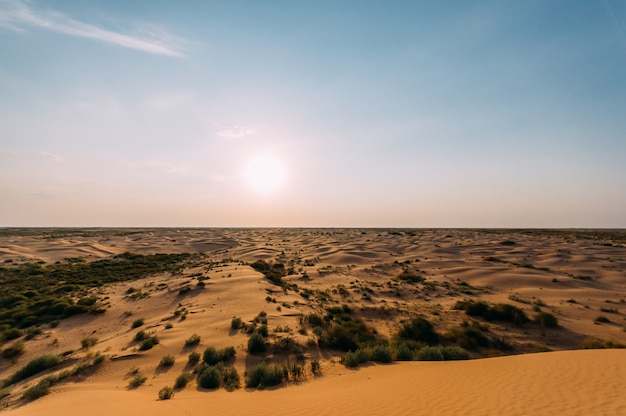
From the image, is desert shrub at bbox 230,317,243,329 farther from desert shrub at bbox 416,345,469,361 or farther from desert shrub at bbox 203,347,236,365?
desert shrub at bbox 416,345,469,361

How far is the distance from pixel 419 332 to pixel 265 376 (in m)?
8.44

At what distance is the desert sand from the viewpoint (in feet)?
24.4

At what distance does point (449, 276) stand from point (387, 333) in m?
19.3

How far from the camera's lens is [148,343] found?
12367 mm

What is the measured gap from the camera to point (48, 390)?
8.92m

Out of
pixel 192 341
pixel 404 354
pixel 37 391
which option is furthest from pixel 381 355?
pixel 37 391

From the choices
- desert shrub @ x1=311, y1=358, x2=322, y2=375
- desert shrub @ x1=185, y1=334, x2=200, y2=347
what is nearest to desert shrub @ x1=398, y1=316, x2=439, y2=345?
desert shrub @ x1=311, y1=358, x2=322, y2=375

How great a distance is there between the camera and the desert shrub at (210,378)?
9273 millimetres

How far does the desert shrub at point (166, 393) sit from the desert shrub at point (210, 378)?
92 cm

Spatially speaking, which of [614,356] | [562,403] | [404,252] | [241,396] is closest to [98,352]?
[241,396]

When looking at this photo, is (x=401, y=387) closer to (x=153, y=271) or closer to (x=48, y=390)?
(x=48, y=390)

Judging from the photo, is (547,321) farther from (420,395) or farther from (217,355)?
(217,355)

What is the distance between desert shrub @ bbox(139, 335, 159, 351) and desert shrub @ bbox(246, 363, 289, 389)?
212 inches

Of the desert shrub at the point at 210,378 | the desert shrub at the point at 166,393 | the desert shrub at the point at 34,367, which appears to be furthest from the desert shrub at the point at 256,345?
the desert shrub at the point at 34,367
